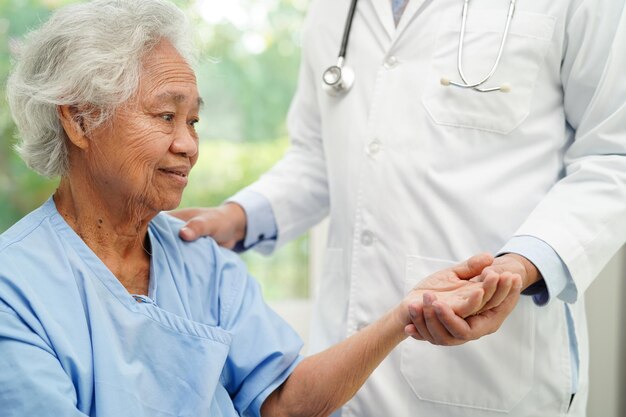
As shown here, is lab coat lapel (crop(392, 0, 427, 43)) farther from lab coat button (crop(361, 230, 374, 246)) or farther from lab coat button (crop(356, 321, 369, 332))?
lab coat button (crop(356, 321, 369, 332))

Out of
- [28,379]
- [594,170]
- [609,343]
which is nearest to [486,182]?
[594,170]

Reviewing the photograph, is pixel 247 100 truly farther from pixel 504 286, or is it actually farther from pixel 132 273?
pixel 504 286

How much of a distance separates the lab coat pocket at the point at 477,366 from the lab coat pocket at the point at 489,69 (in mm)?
289

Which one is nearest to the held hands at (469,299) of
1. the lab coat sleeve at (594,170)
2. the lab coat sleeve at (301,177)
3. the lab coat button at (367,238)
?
the lab coat sleeve at (594,170)

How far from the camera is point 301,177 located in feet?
6.02

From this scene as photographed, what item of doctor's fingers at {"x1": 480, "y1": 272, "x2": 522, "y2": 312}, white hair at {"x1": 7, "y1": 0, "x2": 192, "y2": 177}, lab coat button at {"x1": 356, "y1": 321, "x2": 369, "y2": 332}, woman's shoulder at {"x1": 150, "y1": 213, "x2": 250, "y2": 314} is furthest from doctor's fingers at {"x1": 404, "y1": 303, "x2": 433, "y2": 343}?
white hair at {"x1": 7, "y1": 0, "x2": 192, "y2": 177}

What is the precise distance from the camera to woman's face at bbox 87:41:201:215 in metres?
1.30

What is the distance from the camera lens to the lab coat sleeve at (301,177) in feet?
5.95

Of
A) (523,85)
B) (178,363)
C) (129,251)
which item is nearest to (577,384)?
(523,85)

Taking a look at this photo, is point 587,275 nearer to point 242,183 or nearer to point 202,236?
point 202,236

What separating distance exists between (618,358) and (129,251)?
147cm

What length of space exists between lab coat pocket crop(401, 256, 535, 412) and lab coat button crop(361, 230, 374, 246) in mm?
117

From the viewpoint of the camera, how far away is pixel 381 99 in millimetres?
1527

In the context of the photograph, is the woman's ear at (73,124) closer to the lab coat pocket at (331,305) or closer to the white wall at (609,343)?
the lab coat pocket at (331,305)
